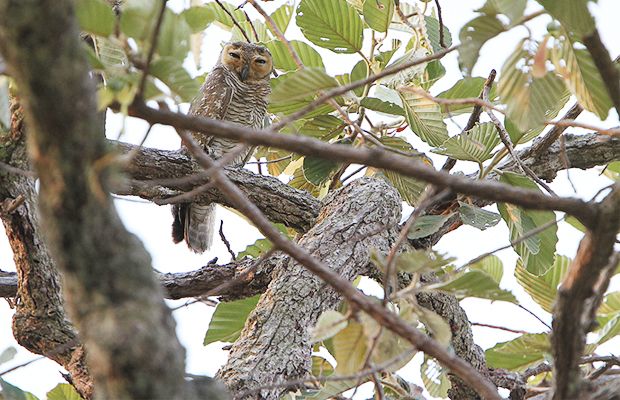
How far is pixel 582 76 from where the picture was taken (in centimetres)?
84

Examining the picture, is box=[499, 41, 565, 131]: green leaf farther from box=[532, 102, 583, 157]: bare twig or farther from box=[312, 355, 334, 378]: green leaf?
box=[312, 355, 334, 378]: green leaf

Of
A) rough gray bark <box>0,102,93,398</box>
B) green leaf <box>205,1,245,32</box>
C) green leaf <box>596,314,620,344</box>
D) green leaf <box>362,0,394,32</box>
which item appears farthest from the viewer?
green leaf <box>205,1,245,32</box>

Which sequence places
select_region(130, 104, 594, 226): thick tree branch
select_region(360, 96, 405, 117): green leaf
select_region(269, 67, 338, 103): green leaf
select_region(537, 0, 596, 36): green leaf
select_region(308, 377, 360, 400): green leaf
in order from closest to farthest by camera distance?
select_region(130, 104, 594, 226): thick tree branch < select_region(537, 0, 596, 36): green leaf < select_region(269, 67, 338, 103): green leaf < select_region(308, 377, 360, 400): green leaf < select_region(360, 96, 405, 117): green leaf

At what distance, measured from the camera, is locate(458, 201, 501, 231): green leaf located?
1.70 metres

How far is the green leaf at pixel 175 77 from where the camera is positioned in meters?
0.59

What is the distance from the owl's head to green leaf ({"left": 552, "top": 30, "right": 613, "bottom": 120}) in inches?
120

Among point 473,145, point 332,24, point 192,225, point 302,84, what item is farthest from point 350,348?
point 192,225

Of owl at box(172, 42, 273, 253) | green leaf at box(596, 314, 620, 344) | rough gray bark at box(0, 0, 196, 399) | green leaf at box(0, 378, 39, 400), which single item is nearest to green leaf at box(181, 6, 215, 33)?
rough gray bark at box(0, 0, 196, 399)

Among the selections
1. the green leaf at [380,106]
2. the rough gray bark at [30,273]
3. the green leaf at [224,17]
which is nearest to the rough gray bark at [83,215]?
the rough gray bark at [30,273]

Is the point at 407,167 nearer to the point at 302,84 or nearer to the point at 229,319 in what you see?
the point at 302,84

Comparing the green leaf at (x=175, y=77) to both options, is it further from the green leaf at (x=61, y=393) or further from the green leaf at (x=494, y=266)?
the green leaf at (x=494, y=266)

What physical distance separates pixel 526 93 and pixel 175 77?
0.59m

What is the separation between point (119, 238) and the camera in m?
0.40

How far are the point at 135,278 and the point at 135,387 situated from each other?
8 centimetres
